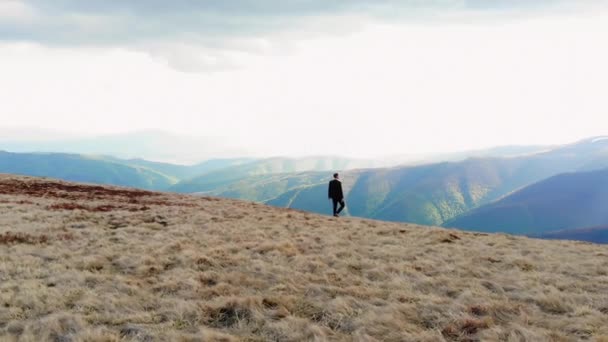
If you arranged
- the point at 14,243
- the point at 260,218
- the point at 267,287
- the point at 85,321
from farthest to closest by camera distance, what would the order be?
the point at 260,218, the point at 14,243, the point at 267,287, the point at 85,321

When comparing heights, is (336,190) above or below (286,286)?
above

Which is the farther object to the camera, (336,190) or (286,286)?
(336,190)

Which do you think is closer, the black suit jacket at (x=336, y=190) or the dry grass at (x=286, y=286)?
the dry grass at (x=286, y=286)

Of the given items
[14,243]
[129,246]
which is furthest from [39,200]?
[129,246]

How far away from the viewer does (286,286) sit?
453 inches

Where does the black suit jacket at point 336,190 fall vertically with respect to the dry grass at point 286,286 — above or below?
above

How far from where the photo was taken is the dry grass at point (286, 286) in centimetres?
848

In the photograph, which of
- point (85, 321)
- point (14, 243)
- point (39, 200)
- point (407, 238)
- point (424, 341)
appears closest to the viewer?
point (424, 341)

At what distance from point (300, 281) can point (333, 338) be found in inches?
159

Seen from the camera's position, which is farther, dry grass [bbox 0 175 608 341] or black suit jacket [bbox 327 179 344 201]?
black suit jacket [bbox 327 179 344 201]

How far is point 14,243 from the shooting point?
1675cm

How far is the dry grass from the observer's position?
27.8 ft

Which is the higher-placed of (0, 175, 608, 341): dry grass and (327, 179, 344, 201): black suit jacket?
(327, 179, 344, 201): black suit jacket

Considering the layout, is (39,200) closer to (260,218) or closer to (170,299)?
(260,218)
